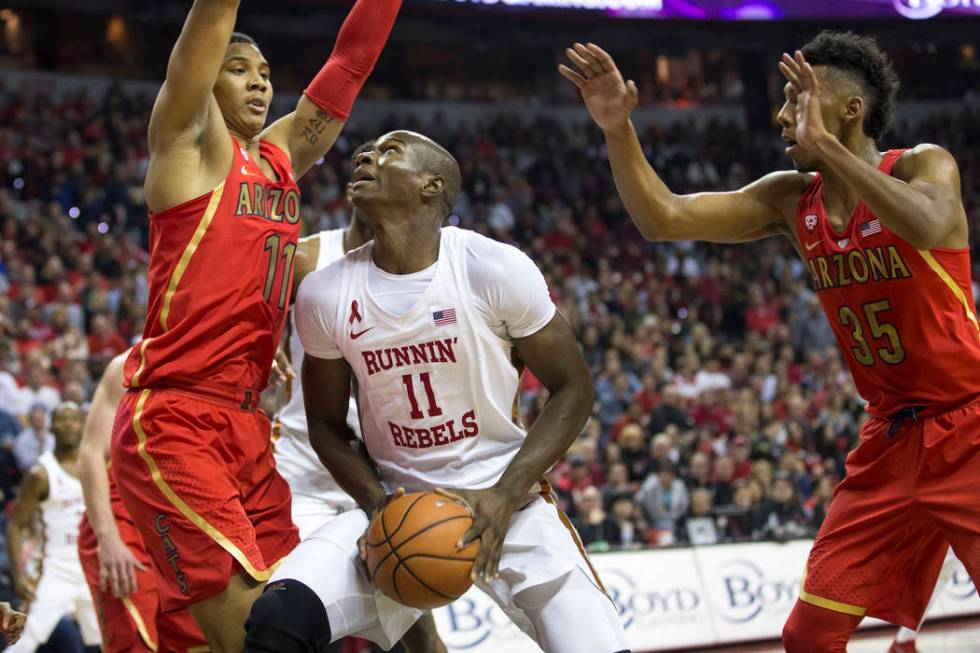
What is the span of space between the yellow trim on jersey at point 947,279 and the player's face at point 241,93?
7.24ft

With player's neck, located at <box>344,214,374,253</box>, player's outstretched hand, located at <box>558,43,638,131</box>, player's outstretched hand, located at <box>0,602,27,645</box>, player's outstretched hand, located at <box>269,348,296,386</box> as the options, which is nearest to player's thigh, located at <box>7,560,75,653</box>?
player's outstretched hand, located at <box>269,348,296,386</box>

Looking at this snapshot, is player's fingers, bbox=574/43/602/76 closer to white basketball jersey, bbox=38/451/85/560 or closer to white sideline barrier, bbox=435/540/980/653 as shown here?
white basketball jersey, bbox=38/451/85/560

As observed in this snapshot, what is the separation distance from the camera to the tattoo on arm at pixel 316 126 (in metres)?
4.28

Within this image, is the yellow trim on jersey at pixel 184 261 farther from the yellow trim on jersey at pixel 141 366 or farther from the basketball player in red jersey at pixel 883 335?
the basketball player in red jersey at pixel 883 335

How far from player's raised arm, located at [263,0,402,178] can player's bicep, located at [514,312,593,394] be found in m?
1.18

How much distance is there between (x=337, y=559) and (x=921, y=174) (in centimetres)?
216

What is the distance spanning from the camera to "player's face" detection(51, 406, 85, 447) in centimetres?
690

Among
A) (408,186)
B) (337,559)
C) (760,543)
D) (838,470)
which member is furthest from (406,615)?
(838,470)

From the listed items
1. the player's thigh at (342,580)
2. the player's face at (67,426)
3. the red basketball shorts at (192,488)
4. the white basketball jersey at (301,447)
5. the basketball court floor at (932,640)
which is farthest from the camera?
the basketball court floor at (932,640)

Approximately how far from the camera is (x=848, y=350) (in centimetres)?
398

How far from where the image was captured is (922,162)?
3.78 meters

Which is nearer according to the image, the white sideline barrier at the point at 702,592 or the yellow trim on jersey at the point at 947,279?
the yellow trim on jersey at the point at 947,279

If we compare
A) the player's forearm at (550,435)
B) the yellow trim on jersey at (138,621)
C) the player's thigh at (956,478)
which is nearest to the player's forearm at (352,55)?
the player's forearm at (550,435)

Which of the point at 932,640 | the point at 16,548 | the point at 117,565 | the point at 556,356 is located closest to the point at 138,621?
the point at 117,565
